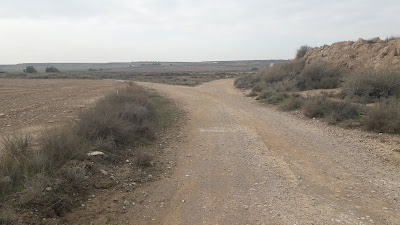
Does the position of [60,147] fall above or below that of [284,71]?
below

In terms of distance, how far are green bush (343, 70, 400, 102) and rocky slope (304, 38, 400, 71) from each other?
14.2 ft

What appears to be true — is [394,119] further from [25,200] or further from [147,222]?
[25,200]

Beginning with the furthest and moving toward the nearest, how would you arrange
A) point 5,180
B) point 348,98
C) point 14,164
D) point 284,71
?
point 284,71
point 348,98
point 14,164
point 5,180

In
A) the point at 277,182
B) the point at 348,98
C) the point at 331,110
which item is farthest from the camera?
the point at 348,98

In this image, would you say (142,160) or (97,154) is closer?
(97,154)

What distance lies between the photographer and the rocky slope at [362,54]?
2083 centimetres

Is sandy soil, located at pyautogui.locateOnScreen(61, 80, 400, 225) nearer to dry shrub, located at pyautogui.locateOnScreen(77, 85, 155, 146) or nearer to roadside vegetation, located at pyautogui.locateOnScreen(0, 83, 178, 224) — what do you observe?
roadside vegetation, located at pyautogui.locateOnScreen(0, 83, 178, 224)

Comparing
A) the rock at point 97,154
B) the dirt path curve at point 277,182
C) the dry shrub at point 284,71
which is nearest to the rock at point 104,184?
the dirt path curve at point 277,182

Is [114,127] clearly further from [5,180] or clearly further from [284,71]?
[284,71]

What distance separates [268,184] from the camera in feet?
20.3

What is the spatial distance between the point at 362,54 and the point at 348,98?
10.9 meters

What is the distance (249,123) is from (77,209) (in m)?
8.67

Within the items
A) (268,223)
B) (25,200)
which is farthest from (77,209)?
(268,223)

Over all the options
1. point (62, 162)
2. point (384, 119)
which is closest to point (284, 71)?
point (384, 119)
